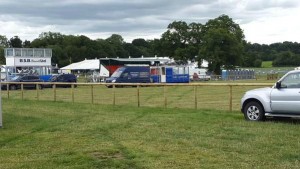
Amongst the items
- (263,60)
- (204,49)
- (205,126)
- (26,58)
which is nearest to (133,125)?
(205,126)

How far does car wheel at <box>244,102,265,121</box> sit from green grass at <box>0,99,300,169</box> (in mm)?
392

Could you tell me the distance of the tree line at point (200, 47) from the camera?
296ft

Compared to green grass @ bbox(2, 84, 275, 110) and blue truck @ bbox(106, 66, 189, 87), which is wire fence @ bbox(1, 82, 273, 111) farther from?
blue truck @ bbox(106, 66, 189, 87)

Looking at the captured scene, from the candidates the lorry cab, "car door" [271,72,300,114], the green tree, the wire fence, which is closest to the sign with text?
the lorry cab

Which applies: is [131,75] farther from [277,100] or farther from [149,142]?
[149,142]

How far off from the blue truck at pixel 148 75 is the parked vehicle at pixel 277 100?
116 ft

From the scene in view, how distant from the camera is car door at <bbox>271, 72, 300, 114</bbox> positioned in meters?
13.5

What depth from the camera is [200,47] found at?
3905 inches

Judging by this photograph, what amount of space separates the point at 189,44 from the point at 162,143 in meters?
96.4

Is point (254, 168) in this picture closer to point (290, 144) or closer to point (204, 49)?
point (290, 144)

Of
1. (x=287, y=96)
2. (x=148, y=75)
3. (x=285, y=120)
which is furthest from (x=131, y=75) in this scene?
(x=287, y=96)

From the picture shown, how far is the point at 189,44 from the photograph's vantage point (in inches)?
4173

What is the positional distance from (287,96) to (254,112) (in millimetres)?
1345

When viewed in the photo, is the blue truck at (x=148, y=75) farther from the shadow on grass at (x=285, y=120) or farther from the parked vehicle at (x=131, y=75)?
the shadow on grass at (x=285, y=120)
